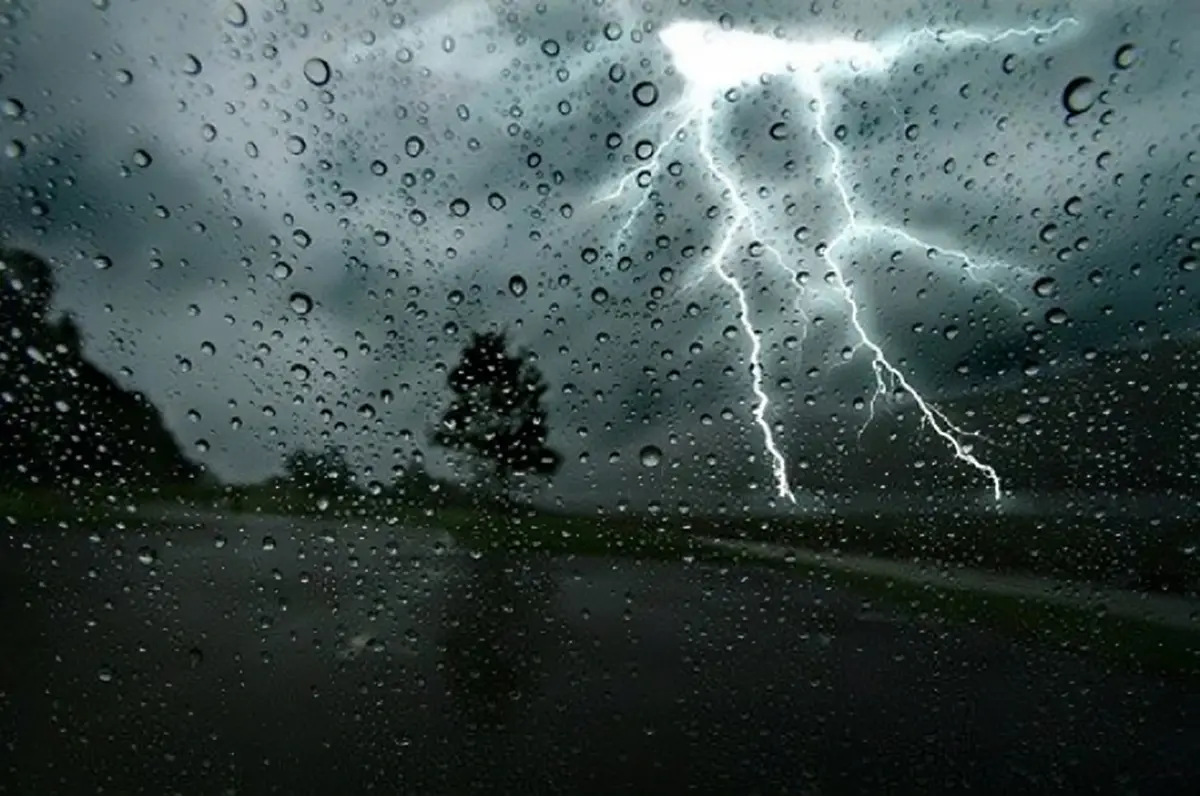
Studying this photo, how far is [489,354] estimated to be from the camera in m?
2.41

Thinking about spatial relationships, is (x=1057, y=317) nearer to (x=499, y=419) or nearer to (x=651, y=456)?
(x=651, y=456)

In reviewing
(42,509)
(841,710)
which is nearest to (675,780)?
(841,710)

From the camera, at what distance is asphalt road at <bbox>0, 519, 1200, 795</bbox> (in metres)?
2.13

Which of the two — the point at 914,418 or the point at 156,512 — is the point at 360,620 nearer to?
the point at 156,512

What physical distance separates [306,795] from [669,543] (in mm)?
1380

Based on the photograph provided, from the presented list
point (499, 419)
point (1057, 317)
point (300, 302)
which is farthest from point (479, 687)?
point (1057, 317)

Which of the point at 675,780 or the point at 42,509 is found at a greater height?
the point at 42,509

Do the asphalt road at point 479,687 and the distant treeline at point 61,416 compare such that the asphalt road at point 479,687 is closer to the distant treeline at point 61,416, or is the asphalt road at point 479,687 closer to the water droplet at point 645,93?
the distant treeline at point 61,416

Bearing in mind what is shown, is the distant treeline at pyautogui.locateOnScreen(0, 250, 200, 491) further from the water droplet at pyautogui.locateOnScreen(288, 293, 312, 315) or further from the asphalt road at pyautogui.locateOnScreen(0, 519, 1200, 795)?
the water droplet at pyautogui.locateOnScreen(288, 293, 312, 315)

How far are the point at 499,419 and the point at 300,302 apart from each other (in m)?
0.77

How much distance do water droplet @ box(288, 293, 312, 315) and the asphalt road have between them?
0.71 meters

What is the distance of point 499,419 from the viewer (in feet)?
8.39

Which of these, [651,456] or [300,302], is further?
[651,456]

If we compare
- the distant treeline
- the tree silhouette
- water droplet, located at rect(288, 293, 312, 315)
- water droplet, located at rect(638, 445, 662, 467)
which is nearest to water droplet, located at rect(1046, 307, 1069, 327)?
water droplet, located at rect(638, 445, 662, 467)
